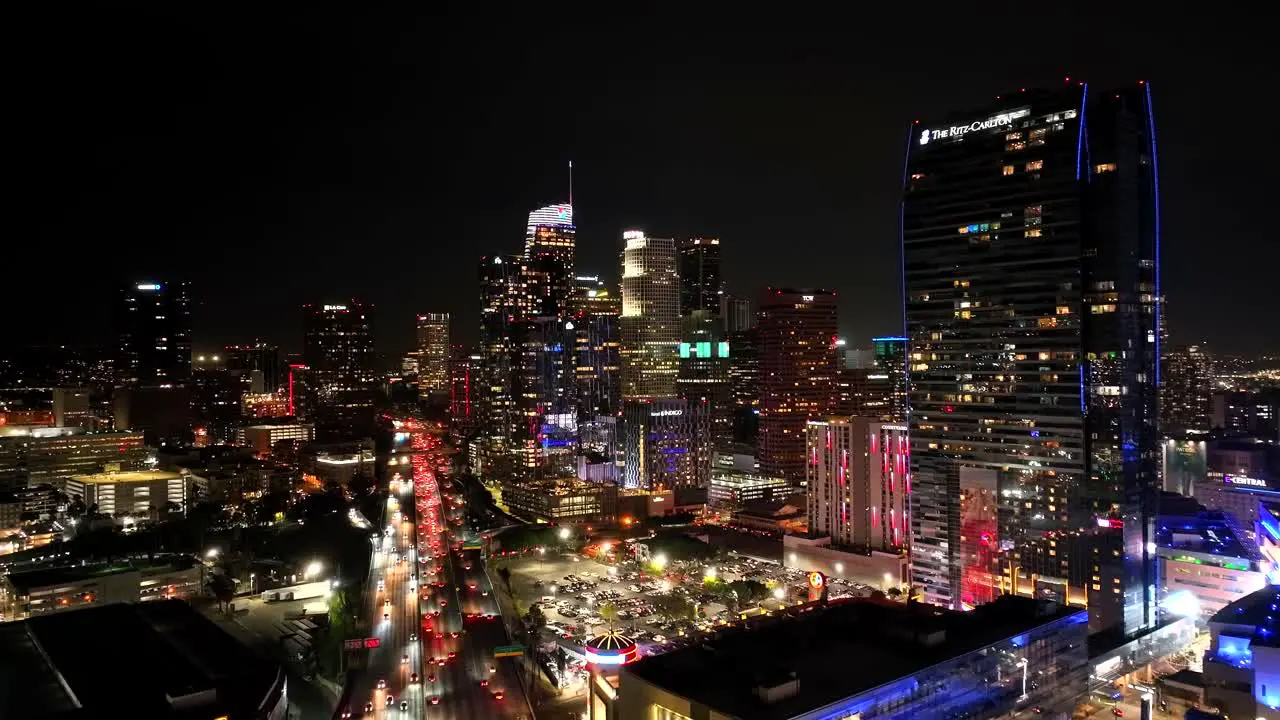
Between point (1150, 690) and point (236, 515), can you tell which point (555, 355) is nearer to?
point (236, 515)

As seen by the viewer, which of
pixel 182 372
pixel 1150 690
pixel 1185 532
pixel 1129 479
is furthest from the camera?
pixel 182 372

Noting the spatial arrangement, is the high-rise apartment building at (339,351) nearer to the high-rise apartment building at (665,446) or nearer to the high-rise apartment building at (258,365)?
the high-rise apartment building at (258,365)

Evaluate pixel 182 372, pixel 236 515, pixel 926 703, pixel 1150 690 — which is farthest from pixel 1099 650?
pixel 182 372

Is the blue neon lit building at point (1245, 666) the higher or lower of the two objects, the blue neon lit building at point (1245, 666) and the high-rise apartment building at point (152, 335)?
the lower

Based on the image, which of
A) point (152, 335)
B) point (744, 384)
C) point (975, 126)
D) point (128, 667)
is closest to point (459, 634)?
point (128, 667)

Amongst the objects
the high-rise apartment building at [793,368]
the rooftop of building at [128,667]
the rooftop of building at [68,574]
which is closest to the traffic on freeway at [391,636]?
the rooftop of building at [128,667]

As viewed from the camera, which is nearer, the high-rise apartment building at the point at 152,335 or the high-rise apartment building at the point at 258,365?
the high-rise apartment building at the point at 152,335
